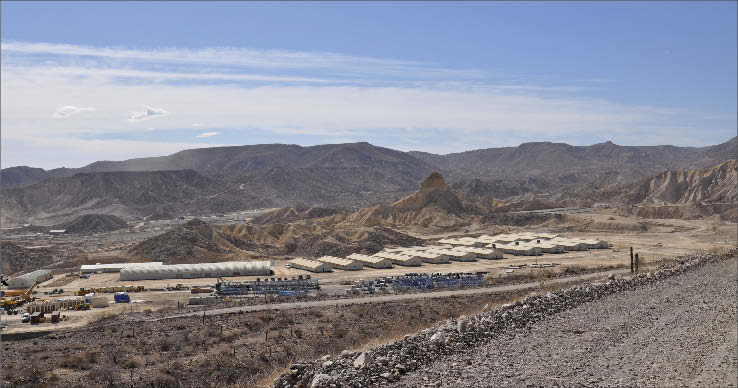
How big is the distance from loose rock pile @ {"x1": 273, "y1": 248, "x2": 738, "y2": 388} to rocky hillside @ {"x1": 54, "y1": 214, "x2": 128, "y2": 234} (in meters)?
138

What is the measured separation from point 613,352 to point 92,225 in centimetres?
14873

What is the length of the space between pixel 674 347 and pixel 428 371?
8.19 m

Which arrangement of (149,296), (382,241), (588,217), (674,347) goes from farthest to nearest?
(588,217)
(382,241)
(149,296)
(674,347)

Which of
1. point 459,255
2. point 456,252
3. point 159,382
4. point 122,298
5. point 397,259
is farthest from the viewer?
point 456,252

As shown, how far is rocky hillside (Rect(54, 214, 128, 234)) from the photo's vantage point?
146750 mm

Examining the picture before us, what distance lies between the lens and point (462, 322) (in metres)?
20.4

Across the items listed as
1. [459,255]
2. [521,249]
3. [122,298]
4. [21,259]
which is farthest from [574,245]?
[21,259]

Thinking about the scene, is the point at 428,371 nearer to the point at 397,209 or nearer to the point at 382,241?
the point at 382,241

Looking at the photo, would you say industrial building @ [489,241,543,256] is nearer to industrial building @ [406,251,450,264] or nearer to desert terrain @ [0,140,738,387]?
desert terrain @ [0,140,738,387]

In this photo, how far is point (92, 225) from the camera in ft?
488

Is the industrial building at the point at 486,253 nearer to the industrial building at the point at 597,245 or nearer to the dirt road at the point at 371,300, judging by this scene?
the industrial building at the point at 597,245

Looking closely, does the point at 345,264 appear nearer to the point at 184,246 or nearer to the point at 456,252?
the point at 456,252

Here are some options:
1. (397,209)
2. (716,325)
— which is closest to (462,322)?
(716,325)

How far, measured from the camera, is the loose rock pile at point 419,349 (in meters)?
15.7
